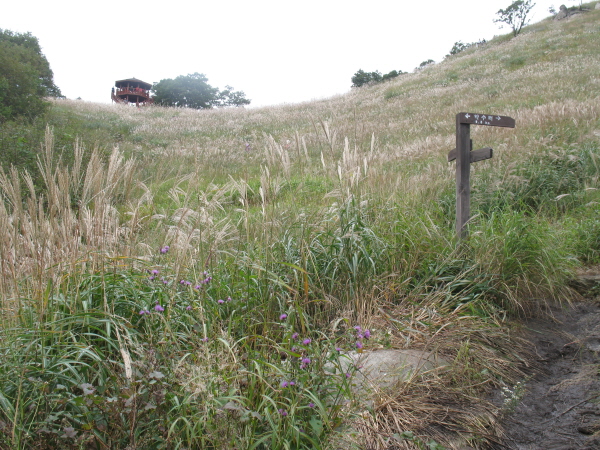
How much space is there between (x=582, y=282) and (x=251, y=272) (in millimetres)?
3287

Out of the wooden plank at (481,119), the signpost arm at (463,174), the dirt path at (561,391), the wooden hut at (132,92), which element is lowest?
the dirt path at (561,391)

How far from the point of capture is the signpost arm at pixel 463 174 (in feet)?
14.5

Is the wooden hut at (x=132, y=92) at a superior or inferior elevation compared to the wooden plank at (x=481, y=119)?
superior

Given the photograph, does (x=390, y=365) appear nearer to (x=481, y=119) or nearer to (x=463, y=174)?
(x=463, y=174)

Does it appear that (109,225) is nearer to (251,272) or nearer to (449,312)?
(251,272)

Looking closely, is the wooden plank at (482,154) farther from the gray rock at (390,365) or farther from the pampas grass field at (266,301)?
the gray rock at (390,365)

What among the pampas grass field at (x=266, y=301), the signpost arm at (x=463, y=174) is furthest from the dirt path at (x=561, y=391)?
the signpost arm at (x=463, y=174)

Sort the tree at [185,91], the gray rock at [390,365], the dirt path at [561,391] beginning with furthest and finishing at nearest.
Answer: the tree at [185,91] < the gray rock at [390,365] < the dirt path at [561,391]

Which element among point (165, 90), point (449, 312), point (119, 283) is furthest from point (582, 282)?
point (165, 90)

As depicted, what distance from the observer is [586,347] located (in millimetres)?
3307

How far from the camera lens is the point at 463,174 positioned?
14.7 ft

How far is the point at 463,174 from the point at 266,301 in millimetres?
2709

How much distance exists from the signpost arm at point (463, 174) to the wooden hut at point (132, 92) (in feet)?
140

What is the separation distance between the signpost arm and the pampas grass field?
238 millimetres
